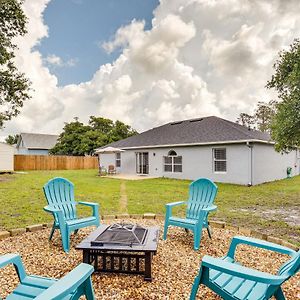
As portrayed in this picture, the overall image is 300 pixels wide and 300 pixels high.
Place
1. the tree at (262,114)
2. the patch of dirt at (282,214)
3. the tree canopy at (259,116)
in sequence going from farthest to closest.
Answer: the tree at (262,114), the tree canopy at (259,116), the patch of dirt at (282,214)

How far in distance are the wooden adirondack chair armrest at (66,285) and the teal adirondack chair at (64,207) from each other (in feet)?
7.29

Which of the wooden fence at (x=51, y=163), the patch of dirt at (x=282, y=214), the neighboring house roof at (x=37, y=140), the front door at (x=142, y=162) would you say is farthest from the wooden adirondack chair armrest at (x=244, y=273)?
the neighboring house roof at (x=37, y=140)

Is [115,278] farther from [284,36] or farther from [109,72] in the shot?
[109,72]

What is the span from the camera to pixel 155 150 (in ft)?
59.2

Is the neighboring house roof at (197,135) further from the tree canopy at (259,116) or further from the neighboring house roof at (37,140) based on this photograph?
the neighboring house roof at (37,140)

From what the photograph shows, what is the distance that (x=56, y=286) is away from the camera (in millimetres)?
1677

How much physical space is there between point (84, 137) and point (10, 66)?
22.0 meters

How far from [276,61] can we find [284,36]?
1.44 meters

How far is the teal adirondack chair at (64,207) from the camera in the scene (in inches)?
159

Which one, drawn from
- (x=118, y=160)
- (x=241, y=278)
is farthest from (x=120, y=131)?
(x=241, y=278)

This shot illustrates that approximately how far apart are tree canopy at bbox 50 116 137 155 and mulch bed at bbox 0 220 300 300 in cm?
2957

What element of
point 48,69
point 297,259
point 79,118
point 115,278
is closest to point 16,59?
point 48,69

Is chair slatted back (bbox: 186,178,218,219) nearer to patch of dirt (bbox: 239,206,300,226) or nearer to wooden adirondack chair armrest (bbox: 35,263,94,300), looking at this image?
patch of dirt (bbox: 239,206,300,226)

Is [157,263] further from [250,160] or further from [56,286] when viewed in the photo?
[250,160]
